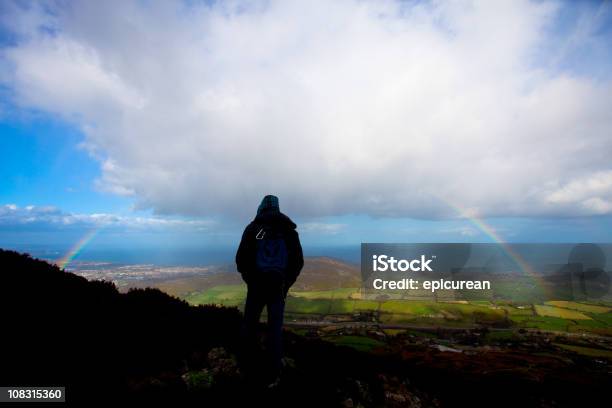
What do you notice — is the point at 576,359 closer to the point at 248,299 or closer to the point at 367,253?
the point at 367,253

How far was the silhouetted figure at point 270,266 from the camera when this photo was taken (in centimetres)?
605

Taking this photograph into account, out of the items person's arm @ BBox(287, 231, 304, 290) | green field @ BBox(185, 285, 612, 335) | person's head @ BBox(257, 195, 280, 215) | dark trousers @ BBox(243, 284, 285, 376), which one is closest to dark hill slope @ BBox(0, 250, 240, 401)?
dark trousers @ BBox(243, 284, 285, 376)

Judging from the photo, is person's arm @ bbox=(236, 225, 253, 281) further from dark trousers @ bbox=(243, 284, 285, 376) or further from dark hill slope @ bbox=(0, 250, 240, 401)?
dark hill slope @ bbox=(0, 250, 240, 401)

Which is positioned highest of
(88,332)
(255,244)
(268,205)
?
(268,205)

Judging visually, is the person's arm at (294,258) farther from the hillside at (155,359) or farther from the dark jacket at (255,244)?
the hillside at (155,359)

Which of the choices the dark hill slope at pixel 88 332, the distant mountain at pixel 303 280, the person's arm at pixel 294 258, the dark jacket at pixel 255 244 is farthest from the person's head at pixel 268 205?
the distant mountain at pixel 303 280

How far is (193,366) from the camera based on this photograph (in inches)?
250

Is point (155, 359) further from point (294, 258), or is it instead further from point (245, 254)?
point (294, 258)

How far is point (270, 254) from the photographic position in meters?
6.24

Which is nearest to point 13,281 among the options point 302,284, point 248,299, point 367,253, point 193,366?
point 193,366

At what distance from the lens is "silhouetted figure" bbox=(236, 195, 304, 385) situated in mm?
6053

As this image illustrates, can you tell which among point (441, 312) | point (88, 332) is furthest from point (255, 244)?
point (441, 312)

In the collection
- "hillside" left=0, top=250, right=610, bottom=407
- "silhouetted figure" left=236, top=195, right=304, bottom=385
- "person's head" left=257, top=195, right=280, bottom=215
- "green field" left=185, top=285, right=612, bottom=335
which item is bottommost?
"green field" left=185, top=285, right=612, bottom=335

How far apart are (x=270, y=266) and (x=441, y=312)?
214ft
